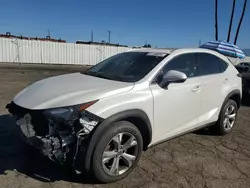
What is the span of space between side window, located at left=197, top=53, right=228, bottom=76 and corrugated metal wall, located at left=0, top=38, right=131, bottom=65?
816 inches

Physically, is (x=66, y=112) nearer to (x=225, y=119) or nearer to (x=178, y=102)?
(x=178, y=102)

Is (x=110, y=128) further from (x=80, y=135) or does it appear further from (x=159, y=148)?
(x=159, y=148)

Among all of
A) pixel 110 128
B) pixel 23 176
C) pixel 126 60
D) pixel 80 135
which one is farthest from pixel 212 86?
pixel 23 176

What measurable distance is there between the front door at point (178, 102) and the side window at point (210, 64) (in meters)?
0.18

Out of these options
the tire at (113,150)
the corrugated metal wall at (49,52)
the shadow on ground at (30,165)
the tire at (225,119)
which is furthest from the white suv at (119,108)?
the corrugated metal wall at (49,52)

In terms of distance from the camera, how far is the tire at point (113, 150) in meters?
2.85

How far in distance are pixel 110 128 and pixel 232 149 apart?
8.44ft

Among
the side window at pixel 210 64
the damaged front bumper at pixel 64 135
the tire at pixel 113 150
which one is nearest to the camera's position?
the damaged front bumper at pixel 64 135

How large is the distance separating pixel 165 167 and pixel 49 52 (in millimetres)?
22245

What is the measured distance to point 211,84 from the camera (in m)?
4.32

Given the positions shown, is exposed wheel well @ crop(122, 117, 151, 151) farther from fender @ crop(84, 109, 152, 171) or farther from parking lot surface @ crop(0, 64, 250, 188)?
parking lot surface @ crop(0, 64, 250, 188)

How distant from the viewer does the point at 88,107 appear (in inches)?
110

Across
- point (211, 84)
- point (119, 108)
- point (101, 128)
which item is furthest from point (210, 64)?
point (101, 128)

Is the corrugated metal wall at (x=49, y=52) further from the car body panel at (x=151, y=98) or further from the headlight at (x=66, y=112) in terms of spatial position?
the headlight at (x=66, y=112)
